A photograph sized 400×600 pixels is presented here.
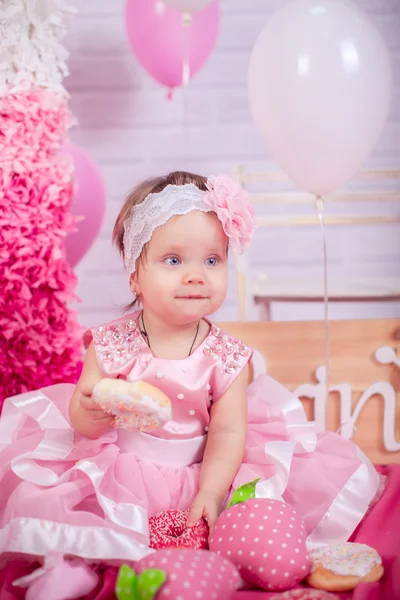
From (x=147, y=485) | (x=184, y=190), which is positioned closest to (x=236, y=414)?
(x=147, y=485)

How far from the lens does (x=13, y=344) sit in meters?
1.80

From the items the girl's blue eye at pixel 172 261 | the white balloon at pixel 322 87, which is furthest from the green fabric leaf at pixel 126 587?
the white balloon at pixel 322 87

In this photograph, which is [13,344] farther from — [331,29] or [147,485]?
[331,29]

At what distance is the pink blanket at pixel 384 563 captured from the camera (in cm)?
102

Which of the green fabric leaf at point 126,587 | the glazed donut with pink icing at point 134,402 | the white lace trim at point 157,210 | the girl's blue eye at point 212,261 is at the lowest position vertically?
the green fabric leaf at point 126,587

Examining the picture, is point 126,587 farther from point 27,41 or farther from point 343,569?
point 27,41

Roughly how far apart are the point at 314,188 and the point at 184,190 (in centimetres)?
54

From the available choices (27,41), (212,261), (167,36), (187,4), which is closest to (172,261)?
(212,261)

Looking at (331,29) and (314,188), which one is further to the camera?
(314,188)

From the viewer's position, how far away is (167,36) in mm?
2256

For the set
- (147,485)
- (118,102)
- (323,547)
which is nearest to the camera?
(323,547)

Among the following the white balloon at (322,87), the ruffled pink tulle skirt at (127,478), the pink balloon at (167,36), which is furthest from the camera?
the pink balloon at (167,36)

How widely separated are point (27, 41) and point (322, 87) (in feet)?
2.49

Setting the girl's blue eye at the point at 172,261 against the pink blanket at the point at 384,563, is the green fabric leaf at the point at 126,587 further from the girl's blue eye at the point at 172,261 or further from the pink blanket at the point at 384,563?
the girl's blue eye at the point at 172,261
